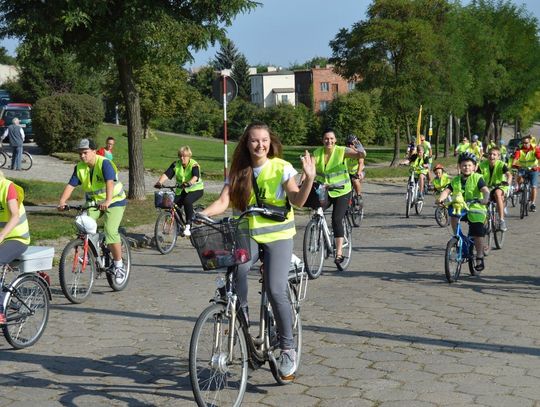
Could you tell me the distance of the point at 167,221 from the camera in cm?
1427

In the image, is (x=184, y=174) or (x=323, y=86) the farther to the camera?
(x=323, y=86)

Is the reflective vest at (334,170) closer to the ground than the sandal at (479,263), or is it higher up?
higher up

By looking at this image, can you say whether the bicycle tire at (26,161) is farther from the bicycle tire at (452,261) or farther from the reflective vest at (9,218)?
the reflective vest at (9,218)

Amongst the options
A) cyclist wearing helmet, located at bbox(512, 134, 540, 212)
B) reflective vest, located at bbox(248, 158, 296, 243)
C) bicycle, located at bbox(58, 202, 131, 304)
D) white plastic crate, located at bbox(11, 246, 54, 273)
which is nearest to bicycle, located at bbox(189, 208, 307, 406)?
reflective vest, located at bbox(248, 158, 296, 243)

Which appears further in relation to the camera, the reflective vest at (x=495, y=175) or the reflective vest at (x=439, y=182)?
the reflective vest at (x=439, y=182)

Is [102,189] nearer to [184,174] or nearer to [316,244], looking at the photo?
[316,244]

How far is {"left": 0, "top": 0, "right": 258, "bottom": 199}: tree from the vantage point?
1738 cm

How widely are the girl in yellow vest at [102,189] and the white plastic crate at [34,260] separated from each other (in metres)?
2.02

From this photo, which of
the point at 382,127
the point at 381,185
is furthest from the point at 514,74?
the point at 381,185

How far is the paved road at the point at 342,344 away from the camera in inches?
232

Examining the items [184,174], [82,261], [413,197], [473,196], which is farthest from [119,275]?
[413,197]

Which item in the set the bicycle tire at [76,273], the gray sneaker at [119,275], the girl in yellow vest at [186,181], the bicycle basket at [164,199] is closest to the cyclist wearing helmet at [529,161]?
the girl in yellow vest at [186,181]

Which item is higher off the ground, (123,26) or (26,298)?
(123,26)

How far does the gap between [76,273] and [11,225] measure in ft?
7.76
